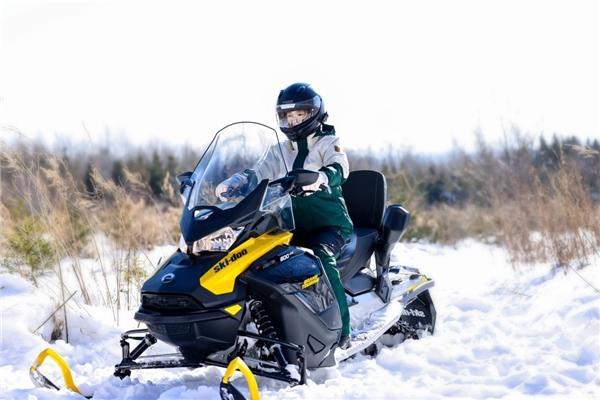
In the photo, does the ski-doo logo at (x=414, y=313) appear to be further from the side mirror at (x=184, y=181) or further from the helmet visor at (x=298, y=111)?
the side mirror at (x=184, y=181)

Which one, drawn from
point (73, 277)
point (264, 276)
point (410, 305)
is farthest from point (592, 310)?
point (73, 277)

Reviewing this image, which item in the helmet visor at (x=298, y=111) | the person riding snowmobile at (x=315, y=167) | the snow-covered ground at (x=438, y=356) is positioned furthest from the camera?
the helmet visor at (x=298, y=111)

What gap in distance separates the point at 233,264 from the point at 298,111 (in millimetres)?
A: 1283

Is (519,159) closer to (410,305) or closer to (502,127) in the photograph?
(502,127)

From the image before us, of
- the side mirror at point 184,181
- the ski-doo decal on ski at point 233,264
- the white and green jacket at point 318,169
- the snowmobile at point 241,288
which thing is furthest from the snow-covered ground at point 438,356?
the side mirror at point 184,181

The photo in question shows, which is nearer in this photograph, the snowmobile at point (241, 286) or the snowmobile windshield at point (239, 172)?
the snowmobile at point (241, 286)

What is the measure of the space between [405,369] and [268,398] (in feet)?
4.47

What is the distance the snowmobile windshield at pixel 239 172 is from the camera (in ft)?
14.8

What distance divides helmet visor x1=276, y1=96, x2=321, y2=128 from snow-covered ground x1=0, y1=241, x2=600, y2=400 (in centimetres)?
163

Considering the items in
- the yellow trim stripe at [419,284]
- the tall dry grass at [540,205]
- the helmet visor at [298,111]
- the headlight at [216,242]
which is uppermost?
the helmet visor at [298,111]

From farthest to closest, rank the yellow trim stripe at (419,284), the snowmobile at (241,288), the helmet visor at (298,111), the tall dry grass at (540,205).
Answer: the tall dry grass at (540,205)
the yellow trim stripe at (419,284)
the helmet visor at (298,111)
the snowmobile at (241,288)

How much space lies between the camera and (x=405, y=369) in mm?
5234

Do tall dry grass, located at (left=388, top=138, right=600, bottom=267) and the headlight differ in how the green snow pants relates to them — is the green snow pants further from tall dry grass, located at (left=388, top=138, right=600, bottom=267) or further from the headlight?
tall dry grass, located at (left=388, top=138, right=600, bottom=267)

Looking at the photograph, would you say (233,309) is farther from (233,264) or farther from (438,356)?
(438,356)
